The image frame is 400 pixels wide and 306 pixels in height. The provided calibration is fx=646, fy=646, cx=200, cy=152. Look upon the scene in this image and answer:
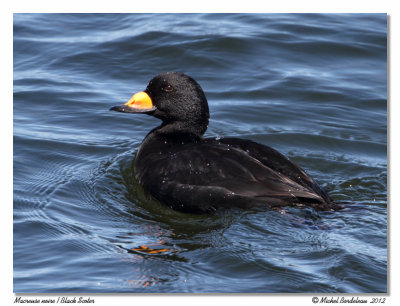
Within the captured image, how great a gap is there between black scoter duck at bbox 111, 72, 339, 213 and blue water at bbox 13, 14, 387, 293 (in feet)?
0.47

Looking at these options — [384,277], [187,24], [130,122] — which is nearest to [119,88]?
[130,122]

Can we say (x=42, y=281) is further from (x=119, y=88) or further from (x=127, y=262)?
(x=119, y=88)

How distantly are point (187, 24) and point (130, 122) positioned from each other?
320 centimetres

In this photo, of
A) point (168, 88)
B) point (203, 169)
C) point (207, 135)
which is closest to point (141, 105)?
point (168, 88)

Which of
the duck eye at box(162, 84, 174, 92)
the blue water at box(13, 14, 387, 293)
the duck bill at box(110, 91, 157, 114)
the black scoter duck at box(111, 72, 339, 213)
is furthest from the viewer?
the duck bill at box(110, 91, 157, 114)

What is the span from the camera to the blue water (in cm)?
503

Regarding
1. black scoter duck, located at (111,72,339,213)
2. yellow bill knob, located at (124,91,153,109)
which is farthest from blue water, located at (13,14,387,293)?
yellow bill knob, located at (124,91,153,109)

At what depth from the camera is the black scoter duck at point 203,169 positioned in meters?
5.87

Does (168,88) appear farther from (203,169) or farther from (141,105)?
(203,169)

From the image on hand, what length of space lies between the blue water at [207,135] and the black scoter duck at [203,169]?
143 millimetres

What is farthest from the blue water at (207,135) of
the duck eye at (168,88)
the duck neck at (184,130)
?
the duck eye at (168,88)

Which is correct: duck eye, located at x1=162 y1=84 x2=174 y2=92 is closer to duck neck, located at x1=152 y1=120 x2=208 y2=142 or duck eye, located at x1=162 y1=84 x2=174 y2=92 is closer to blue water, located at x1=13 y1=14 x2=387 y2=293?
duck neck, located at x1=152 y1=120 x2=208 y2=142

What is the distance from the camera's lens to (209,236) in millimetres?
5633

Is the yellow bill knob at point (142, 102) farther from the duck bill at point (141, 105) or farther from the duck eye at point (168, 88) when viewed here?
the duck eye at point (168, 88)
